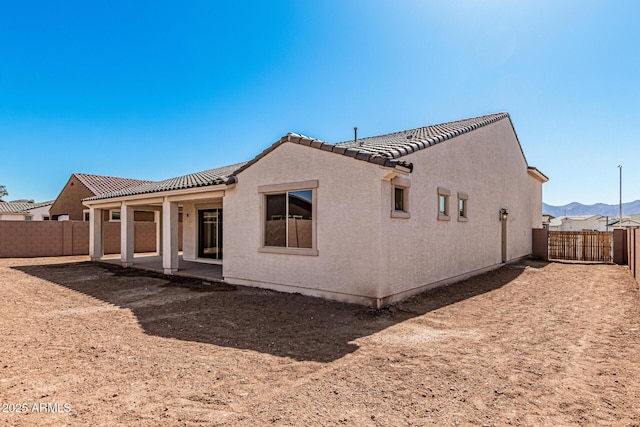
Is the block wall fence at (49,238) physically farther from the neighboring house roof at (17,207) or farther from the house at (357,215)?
the neighboring house roof at (17,207)

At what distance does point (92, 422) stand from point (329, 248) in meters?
5.72

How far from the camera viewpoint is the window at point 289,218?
28.3ft

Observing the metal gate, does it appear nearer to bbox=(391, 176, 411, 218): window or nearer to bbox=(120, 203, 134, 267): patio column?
bbox=(391, 176, 411, 218): window

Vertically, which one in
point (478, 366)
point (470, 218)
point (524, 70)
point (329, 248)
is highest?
point (524, 70)

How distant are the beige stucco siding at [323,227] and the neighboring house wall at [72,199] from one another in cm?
2246

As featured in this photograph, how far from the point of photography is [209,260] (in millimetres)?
15484

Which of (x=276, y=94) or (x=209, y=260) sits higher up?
(x=276, y=94)

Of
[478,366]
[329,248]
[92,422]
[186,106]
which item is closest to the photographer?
[92,422]

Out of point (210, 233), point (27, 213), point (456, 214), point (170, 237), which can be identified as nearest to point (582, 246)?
point (456, 214)

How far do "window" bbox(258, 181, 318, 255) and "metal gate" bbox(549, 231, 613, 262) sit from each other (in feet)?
54.5

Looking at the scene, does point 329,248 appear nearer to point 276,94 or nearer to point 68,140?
point 276,94

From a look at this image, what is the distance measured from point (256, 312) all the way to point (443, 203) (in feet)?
→ 21.2

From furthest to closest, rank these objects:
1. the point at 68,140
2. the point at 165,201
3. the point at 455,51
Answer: the point at 68,140
the point at 165,201
the point at 455,51

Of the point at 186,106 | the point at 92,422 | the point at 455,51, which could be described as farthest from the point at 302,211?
the point at 186,106
